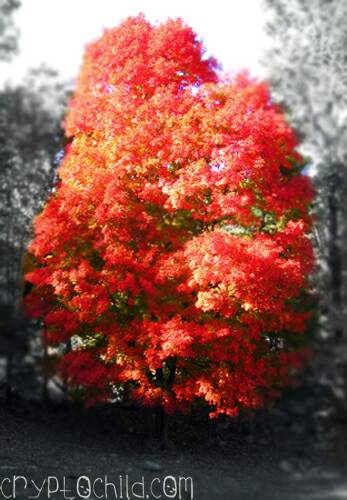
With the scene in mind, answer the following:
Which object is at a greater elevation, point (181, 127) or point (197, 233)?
point (181, 127)

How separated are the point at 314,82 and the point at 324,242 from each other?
5.04 ft

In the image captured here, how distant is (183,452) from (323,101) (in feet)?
30.4

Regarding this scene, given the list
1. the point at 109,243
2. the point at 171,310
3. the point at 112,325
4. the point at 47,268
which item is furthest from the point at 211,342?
the point at 47,268

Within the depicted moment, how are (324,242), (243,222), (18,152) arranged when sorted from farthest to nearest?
(243,222), (18,152), (324,242)

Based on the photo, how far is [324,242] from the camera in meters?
5.01

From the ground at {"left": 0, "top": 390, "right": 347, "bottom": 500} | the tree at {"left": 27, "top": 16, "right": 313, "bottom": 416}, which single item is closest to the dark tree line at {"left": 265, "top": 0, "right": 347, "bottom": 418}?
the ground at {"left": 0, "top": 390, "right": 347, "bottom": 500}

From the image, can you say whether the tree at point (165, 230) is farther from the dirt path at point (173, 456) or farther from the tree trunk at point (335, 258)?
the tree trunk at point (335, 258)

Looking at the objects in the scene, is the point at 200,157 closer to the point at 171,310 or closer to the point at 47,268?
the point at 171,310

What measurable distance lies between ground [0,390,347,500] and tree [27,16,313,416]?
1196 millimetres

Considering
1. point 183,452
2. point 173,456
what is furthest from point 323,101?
point 183,452

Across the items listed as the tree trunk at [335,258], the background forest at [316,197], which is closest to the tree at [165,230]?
the background forest at [316,197]

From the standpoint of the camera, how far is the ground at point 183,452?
445 cm

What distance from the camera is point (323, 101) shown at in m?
5.06

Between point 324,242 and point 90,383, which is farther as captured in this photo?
point 90,383
